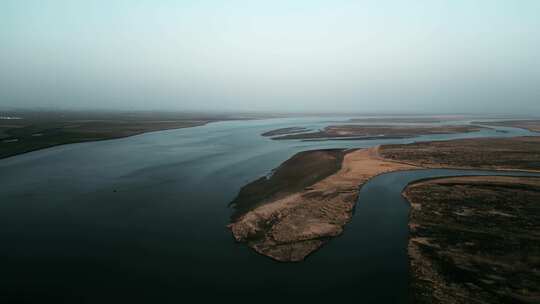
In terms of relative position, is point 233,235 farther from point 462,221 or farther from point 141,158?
point 141,158

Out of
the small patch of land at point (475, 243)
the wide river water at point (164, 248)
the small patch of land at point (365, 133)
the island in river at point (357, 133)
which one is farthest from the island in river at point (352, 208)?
the small patch of land at point (365, 133)

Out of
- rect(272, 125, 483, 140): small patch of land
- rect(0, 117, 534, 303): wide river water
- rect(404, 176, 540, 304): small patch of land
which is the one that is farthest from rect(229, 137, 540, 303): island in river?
rect(272, 125, 483, 140): small patch of land

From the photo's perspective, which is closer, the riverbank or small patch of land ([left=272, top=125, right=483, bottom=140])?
the riverbank

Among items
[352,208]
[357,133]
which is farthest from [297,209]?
Answer: [357,133]

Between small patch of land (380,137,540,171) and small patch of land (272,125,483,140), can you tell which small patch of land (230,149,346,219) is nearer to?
small patch of land (380,137,540,171)

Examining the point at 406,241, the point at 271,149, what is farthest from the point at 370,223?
the point at 271,149

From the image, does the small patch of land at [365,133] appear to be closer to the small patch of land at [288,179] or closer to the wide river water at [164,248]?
the small patch of land at [288,179]

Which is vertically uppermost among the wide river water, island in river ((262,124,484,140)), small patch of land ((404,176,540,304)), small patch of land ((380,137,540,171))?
island in river ((262,124,484,140))
